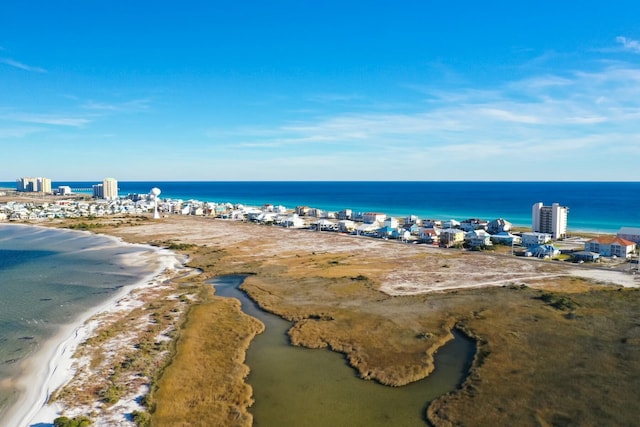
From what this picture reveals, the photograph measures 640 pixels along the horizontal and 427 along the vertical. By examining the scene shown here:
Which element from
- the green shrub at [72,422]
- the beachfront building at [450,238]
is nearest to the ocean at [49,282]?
the green shrub at [72,422]

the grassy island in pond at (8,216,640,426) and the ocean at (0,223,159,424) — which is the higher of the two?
the grassy island in pond at (8,216,640,426)

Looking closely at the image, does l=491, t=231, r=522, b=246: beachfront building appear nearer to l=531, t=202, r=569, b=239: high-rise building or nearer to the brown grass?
l=531, t=202, r=569, b=239: high-rise building

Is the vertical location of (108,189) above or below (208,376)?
above

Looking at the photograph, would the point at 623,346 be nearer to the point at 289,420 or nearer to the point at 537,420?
the point at 537,420

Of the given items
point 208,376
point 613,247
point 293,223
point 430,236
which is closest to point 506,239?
point 430,236

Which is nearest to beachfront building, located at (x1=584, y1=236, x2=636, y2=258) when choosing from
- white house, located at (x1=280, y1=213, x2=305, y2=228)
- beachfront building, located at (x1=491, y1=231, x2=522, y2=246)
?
beachfront building, located at (x1=491, y1=231, x2=522, y2=246)

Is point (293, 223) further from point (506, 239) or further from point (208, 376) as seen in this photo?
point (208, 376)

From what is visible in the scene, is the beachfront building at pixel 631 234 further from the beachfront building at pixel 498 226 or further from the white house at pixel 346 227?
the white house at pixel 346 227
